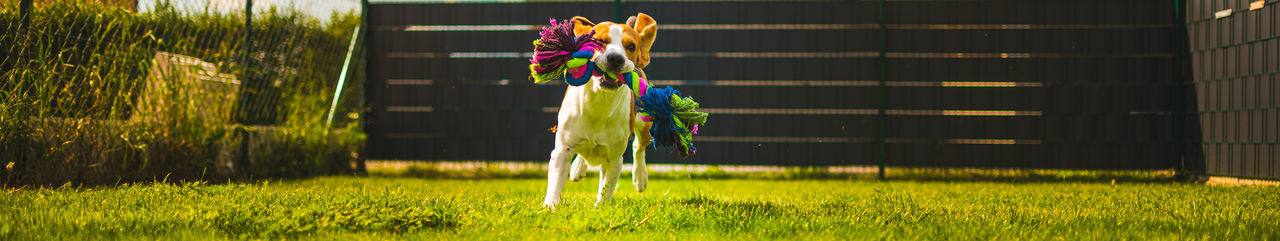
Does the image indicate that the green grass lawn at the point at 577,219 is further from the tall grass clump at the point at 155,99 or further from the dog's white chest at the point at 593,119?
the tall grass clump at the point at 155,99

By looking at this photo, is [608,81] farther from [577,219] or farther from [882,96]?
[882,96]

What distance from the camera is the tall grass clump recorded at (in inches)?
208

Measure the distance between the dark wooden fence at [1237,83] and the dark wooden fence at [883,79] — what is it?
337 mm

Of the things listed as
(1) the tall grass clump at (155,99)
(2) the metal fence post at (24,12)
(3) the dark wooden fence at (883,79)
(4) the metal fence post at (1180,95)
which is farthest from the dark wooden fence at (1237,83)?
(2) the metal fence post at (24,12)

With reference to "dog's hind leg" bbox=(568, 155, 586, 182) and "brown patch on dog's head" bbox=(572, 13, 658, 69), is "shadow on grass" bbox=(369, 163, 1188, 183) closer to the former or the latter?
"dog's hind leg" bbox=(568, 155, 586, 182)

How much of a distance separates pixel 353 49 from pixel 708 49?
3026 millimetres

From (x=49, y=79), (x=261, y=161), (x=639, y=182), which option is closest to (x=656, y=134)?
(x=639, y=182)

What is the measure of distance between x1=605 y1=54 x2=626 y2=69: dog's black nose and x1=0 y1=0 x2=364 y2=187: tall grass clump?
8.51 feet

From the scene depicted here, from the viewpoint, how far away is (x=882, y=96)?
805 cm

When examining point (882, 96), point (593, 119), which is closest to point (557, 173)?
point (593, 119)

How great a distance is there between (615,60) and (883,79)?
4.55m

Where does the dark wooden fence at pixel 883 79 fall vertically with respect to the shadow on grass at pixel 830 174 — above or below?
above

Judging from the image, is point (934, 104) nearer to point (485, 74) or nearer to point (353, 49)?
point (485, 74)

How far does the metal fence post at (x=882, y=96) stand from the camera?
26.3ft
